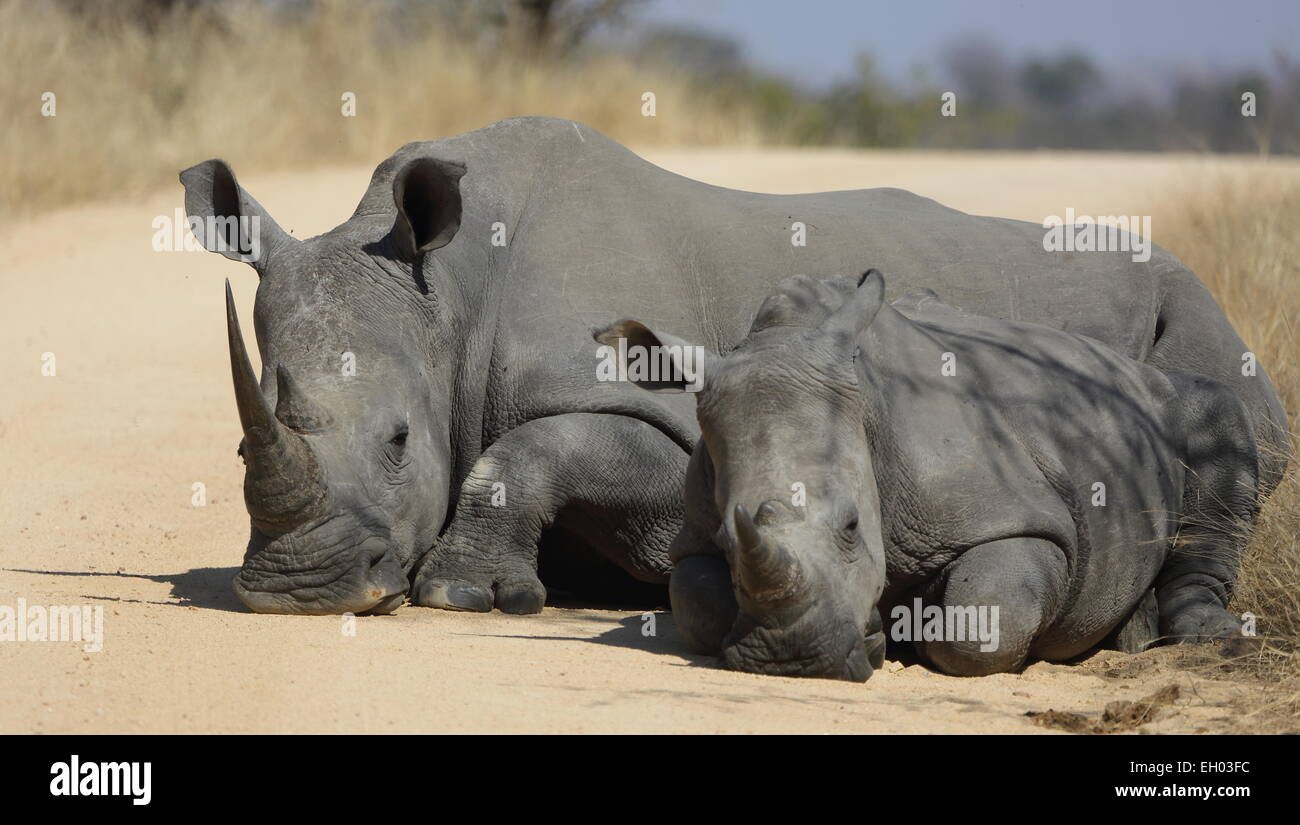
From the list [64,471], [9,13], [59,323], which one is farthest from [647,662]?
[9,13]

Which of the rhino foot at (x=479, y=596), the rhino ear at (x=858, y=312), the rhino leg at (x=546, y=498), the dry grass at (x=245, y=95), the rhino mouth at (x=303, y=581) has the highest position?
the dry grass at (x=245, y=95)

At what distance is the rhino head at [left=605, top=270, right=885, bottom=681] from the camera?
522 cm

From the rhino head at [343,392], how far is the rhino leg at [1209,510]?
2887mm

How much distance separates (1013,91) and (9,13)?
219 ft

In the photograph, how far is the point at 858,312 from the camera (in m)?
5.79

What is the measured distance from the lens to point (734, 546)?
17.2 ft

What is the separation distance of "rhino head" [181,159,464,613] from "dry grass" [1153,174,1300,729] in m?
3.12

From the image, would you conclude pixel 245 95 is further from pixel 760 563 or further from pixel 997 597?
pixel 760 563

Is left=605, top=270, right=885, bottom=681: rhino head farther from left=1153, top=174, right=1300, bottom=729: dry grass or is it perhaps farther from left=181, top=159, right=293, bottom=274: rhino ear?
left=181, top=159, right=293, bottom=274: rhino ear

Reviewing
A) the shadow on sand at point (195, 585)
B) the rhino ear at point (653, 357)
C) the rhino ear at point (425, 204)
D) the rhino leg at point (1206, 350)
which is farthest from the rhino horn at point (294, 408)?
the rhino leg at point (1206, 350)

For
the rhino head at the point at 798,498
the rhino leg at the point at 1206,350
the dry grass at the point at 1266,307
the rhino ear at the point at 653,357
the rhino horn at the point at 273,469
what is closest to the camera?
the rhino head at the point at 798,498

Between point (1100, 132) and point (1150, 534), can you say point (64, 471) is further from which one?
point (1100, 132)

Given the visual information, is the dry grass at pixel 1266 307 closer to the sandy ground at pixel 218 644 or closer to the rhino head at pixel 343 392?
the sandy ground at pixel 218 644

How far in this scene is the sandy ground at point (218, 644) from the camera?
4805 mm
